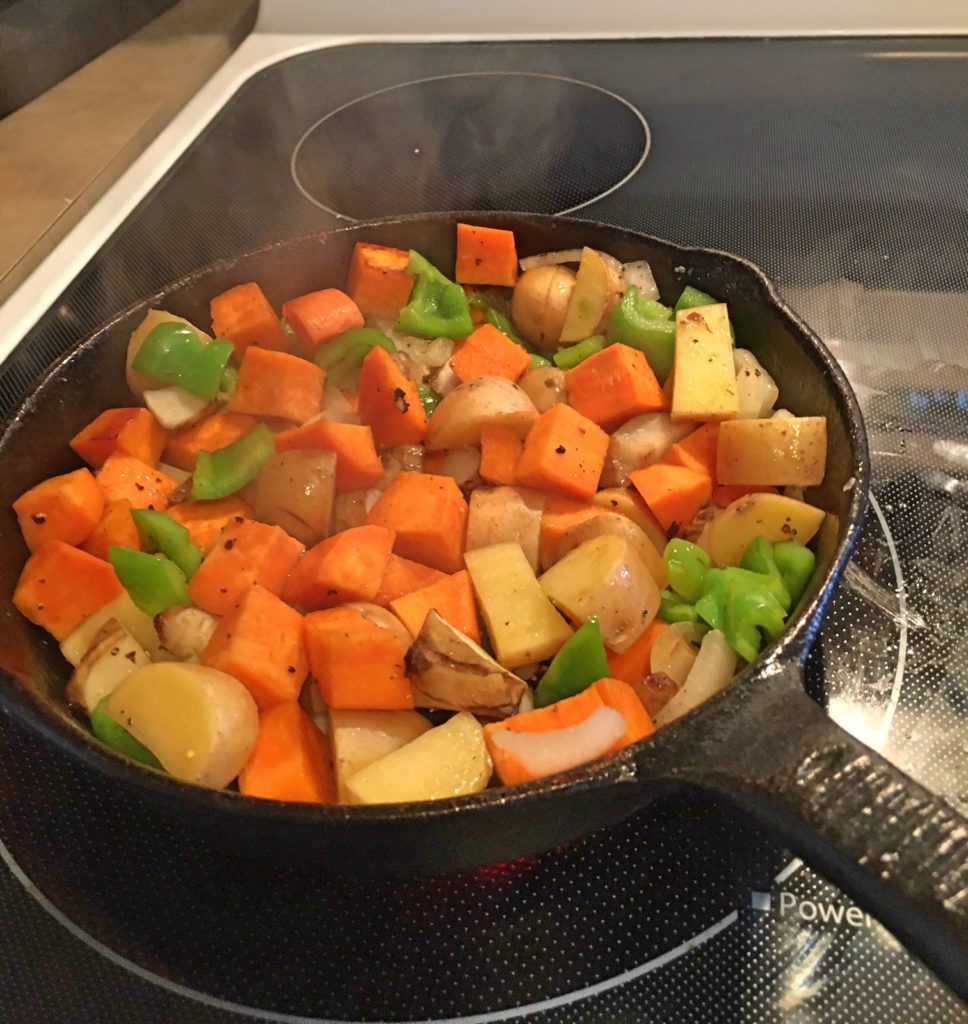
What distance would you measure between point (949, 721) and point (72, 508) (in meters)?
1.06

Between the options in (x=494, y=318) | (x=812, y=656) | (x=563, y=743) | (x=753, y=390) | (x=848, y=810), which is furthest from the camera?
(x=494, y=318)

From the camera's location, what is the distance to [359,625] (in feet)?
3.19

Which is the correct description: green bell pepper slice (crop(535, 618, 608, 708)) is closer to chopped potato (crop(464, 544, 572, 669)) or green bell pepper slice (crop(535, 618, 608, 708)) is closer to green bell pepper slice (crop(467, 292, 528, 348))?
chopped potato (crop(464, 544, 572, 669))

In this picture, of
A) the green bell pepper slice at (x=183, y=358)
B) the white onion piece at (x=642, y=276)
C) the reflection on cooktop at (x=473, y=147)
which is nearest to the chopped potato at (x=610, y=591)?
the white onion piece at (x=642, y=276)

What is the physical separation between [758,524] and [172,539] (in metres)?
0.70

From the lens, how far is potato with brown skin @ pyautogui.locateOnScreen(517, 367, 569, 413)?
1259mm

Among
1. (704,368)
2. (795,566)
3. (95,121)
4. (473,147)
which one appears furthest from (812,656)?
(95,121)

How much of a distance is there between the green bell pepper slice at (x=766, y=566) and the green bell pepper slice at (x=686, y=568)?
0.05 metres

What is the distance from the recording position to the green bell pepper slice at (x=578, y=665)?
927mm

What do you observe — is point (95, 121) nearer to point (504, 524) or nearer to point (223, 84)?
point (223, 84)

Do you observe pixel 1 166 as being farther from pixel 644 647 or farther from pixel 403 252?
pixel 644 647

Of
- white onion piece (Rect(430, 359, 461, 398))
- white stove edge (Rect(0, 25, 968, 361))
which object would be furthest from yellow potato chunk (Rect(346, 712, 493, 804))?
white stove edge (Rect(0, 25, 968, 361))

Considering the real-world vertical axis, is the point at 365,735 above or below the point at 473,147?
below

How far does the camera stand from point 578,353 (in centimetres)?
132
